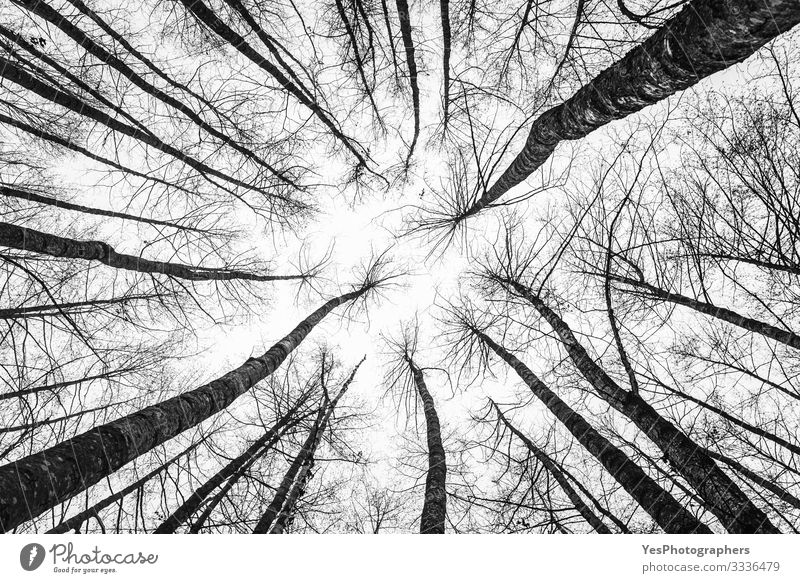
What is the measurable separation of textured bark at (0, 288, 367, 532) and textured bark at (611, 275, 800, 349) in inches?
192

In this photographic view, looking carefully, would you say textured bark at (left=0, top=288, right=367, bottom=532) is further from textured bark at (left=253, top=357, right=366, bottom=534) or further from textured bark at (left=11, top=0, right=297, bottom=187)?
textured bark at (left=11, top=0, right=297, bottom=187)

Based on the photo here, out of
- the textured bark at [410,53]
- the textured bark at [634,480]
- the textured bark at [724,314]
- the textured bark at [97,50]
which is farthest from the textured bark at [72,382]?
the textured bark at [724,314]

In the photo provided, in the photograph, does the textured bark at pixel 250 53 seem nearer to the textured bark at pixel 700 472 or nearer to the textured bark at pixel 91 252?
the textured bark at pixel 91 252

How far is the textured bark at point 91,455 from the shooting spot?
1.67m

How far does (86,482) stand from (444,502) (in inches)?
141

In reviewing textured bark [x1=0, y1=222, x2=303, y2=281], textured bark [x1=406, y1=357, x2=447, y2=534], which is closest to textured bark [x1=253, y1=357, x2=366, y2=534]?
textured bark [x1=406, y1=357, x2=447, y2=534]

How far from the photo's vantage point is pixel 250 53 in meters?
3.70

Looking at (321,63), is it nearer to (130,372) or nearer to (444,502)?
(130,372)

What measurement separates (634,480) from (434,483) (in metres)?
2.26

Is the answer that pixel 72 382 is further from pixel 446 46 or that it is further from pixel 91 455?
pixel 446 46

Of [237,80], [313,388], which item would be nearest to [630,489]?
[313,388]
